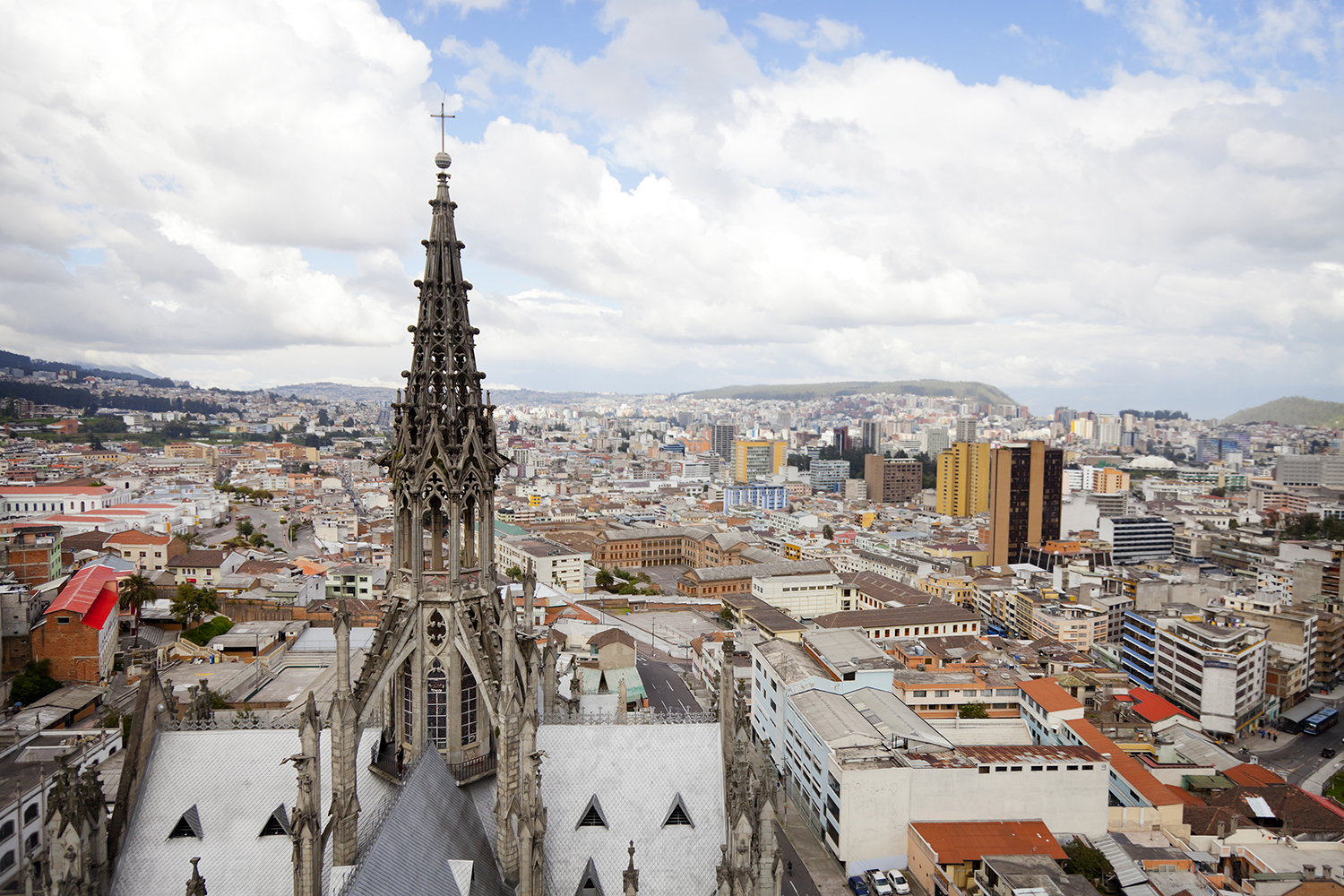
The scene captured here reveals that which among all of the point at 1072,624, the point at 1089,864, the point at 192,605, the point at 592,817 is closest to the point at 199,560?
the point at 192,605

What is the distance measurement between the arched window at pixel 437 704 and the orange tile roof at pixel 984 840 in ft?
87.6

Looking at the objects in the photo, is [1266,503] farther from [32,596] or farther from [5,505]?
[5,505]

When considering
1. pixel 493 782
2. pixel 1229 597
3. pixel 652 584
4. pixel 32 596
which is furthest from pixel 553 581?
pixel 493 782

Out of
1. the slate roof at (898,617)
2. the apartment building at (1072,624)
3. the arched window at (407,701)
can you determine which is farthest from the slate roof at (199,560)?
the apartment building at (1072,624)

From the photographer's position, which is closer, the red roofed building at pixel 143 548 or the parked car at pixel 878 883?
the parked car at pixel 878 883

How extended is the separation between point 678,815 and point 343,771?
21.4 feet

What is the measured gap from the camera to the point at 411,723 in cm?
1634

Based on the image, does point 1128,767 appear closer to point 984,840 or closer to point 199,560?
point 984,840

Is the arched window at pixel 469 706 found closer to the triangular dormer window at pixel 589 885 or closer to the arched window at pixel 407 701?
the arched window at pixel 407 701

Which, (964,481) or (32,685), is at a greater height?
(964,481)

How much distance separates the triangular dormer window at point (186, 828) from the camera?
15.7m

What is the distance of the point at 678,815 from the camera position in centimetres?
1648

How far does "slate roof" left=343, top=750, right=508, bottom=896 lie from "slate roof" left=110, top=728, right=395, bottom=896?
59.7 inches

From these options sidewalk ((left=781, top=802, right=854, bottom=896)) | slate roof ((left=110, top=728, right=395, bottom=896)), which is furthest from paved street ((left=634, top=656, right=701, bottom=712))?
slate roof ((left=110, top=728, right=395, bottom=896))
